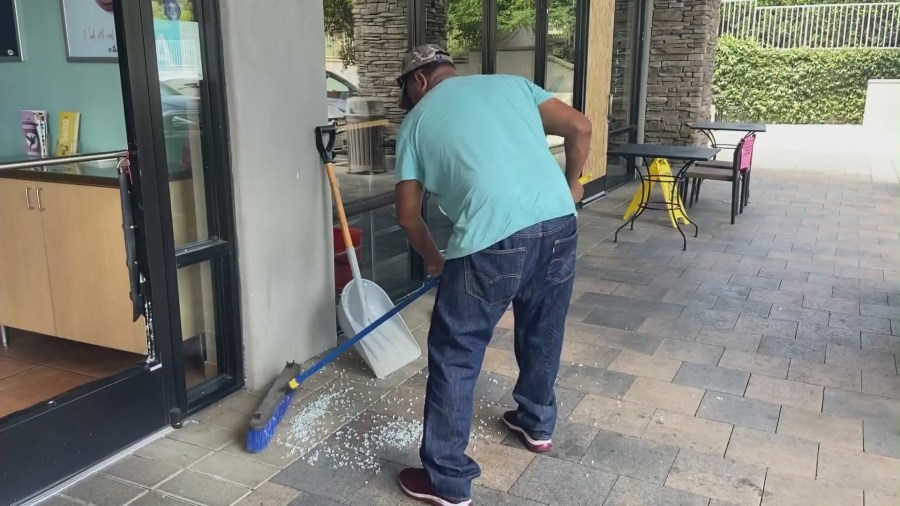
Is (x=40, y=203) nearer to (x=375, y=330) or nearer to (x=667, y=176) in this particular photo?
(x=375, y=330)

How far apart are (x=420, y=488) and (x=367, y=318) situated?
120cm

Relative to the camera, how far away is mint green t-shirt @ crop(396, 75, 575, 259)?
217 cm

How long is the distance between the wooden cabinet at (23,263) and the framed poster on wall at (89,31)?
2.26ft

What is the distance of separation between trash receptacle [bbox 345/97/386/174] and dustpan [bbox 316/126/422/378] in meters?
0.63

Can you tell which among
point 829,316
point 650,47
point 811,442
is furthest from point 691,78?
point 811,442

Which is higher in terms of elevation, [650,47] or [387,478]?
[650,47]

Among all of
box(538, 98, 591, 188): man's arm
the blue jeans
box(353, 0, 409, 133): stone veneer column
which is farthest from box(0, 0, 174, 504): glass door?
box(538, 98, 591, 188): man's arm

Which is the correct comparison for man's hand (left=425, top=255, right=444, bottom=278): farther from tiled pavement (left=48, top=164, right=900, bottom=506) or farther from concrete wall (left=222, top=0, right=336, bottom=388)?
concrete wall (left=222, top=0, right=336, bottom=388)

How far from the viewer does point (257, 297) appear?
3.10m

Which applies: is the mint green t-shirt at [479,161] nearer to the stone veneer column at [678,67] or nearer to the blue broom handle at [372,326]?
the blue broom handle at [372,326]

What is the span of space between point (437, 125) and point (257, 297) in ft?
4.38

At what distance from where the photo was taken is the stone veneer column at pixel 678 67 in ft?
30.2

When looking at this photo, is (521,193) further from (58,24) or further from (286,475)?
(58,24)

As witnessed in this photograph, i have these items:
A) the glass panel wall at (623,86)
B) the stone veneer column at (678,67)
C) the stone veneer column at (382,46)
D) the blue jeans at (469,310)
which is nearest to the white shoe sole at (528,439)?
the blue jeans at (469,310)
